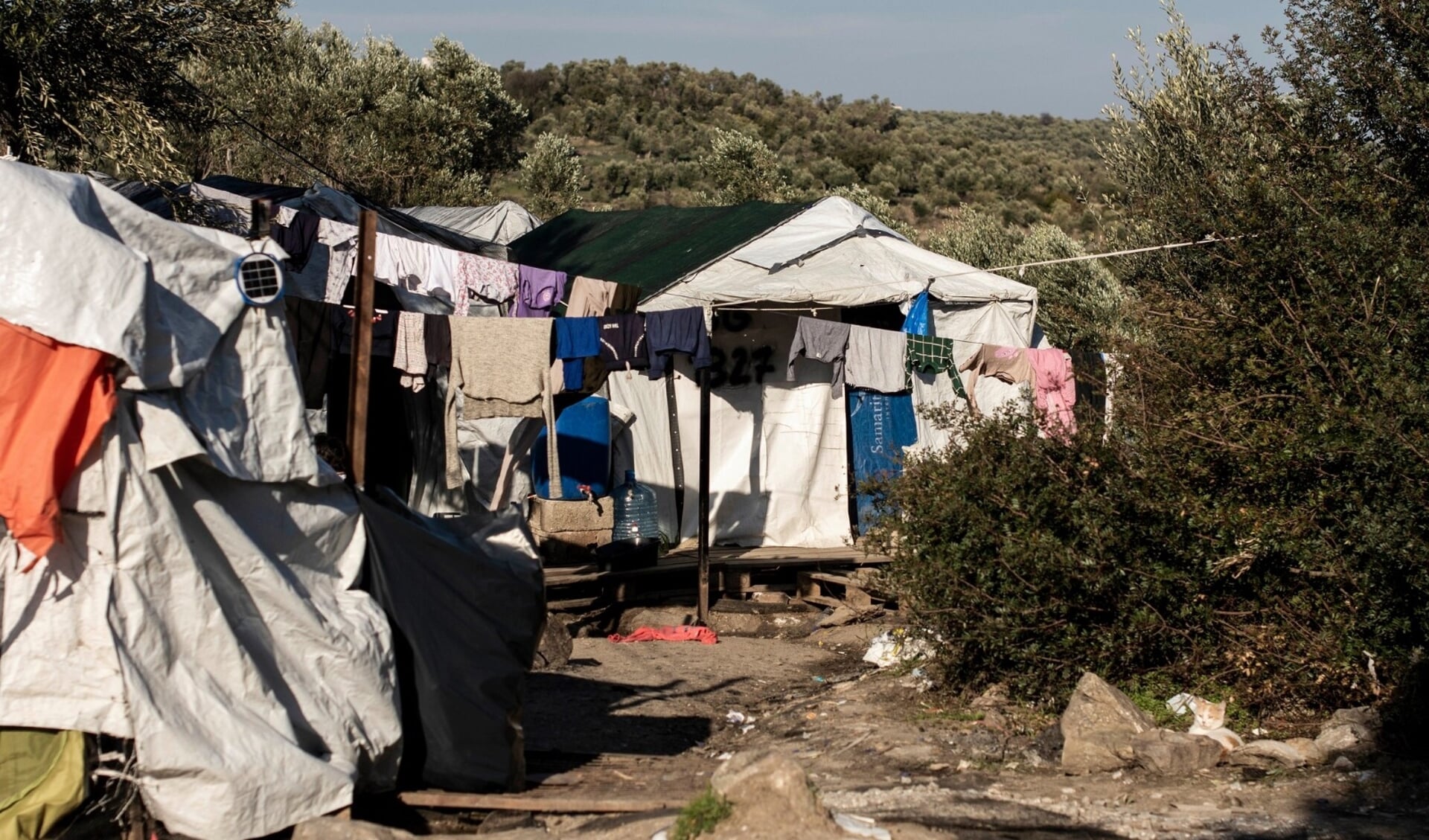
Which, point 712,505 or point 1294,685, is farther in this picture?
point 712,505

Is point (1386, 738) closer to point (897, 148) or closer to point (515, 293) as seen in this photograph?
point (515, 293)

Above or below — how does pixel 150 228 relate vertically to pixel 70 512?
above

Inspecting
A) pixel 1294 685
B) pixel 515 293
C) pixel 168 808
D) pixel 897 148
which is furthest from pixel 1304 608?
pixel 897 148

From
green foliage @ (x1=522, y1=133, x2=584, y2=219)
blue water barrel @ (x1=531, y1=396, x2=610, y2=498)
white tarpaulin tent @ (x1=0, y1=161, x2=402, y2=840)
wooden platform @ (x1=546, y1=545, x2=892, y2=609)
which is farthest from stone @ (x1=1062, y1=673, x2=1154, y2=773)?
Result: green foliage @ (x1=522, y1=133, x2=584, y2=219)

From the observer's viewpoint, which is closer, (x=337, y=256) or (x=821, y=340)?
(x=337, y=256)

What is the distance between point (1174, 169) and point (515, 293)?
830 cm

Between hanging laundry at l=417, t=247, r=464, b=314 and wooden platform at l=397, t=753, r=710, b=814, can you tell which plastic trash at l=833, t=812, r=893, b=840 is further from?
hanging laundry at l=417, t=247, r=464, b=314

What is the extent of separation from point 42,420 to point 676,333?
20.2 ft

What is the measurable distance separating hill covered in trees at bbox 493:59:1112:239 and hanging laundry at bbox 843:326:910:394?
17.5 meters

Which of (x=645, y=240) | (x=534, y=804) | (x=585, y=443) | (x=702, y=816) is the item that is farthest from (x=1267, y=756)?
(x=645, y=240)

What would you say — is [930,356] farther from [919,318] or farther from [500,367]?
[500,367]

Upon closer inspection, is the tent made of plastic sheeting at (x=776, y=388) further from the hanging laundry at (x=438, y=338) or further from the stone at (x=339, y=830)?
the stone at (x=339, y=830)

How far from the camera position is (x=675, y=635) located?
10852mm

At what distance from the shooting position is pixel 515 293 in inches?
450
